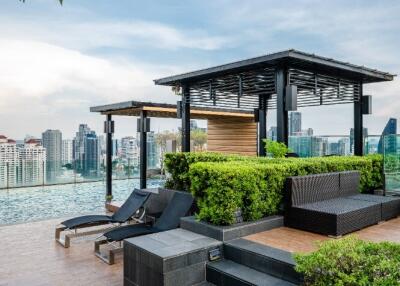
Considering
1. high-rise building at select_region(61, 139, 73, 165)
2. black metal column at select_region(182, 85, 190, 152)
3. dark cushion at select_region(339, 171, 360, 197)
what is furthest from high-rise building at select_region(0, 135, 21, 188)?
dark cushion at select_region(339, 171, 360, 197)

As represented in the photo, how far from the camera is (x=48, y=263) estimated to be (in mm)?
5203

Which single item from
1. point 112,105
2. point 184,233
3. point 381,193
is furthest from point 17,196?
point 381,193

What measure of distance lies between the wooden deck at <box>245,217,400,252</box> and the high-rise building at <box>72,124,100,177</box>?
8.79 m

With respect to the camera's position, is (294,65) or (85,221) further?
Result: (294,65)

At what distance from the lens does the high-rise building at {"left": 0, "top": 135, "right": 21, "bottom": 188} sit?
11.4 m

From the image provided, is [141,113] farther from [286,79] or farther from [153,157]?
[286,79]

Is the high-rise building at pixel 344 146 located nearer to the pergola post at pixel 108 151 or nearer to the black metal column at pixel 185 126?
the black metal column at pixel 185 126

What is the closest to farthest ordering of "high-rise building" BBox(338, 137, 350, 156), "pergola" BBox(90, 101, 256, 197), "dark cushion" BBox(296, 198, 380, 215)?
1. "dark cushion" BBox(296, 198, 380, 215)
2. "pergola" BBox(90, 101, 256, 197)
3. "high-rise building" BBox(338, 137, 350, 156)

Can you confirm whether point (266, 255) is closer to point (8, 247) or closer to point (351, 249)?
point (351, 249)

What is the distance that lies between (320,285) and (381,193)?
538 cm

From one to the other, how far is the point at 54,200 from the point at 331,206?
807 cm

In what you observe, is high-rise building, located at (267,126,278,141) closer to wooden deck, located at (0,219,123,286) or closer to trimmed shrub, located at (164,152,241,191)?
trimmed shrub, located at (164,152,241,191)

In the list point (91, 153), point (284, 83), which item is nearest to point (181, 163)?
point (284, 83)

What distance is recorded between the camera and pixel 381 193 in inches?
278
